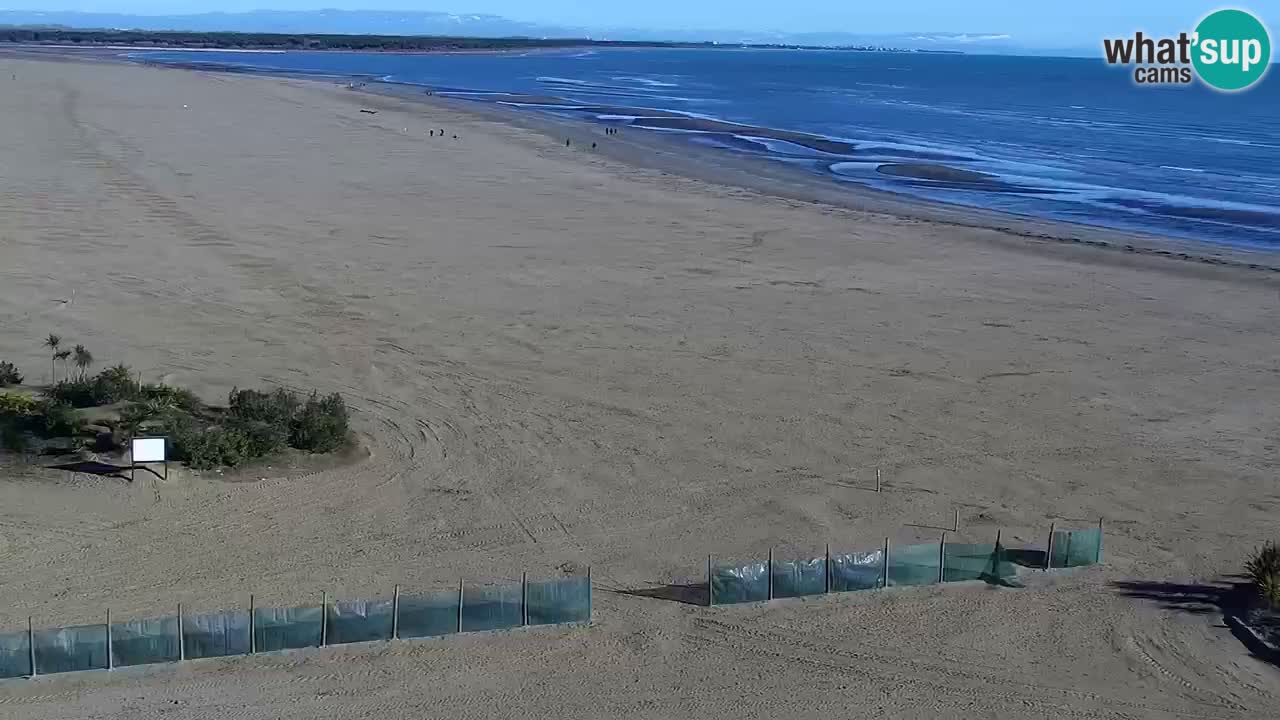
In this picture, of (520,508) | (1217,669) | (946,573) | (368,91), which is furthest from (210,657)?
(368,91)

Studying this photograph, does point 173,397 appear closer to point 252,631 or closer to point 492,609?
point 252,631

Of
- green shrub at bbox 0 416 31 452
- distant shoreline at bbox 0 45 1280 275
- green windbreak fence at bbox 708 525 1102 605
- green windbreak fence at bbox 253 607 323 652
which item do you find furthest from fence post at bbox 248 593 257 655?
distant shoreline at bbox 0 45 1280 275

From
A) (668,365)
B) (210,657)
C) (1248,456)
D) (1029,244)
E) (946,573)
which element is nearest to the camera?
(210,657)

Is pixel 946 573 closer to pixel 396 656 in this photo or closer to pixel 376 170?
pixel 396 656

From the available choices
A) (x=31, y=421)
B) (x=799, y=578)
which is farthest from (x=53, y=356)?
(x=799, y=578)

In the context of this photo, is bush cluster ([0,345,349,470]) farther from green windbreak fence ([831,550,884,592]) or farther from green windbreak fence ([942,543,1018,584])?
green windbreak fence ([942,543,1018,584])

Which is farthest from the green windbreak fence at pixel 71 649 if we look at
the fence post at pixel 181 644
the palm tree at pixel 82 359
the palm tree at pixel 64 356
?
the palm tree at pixel 64 356
